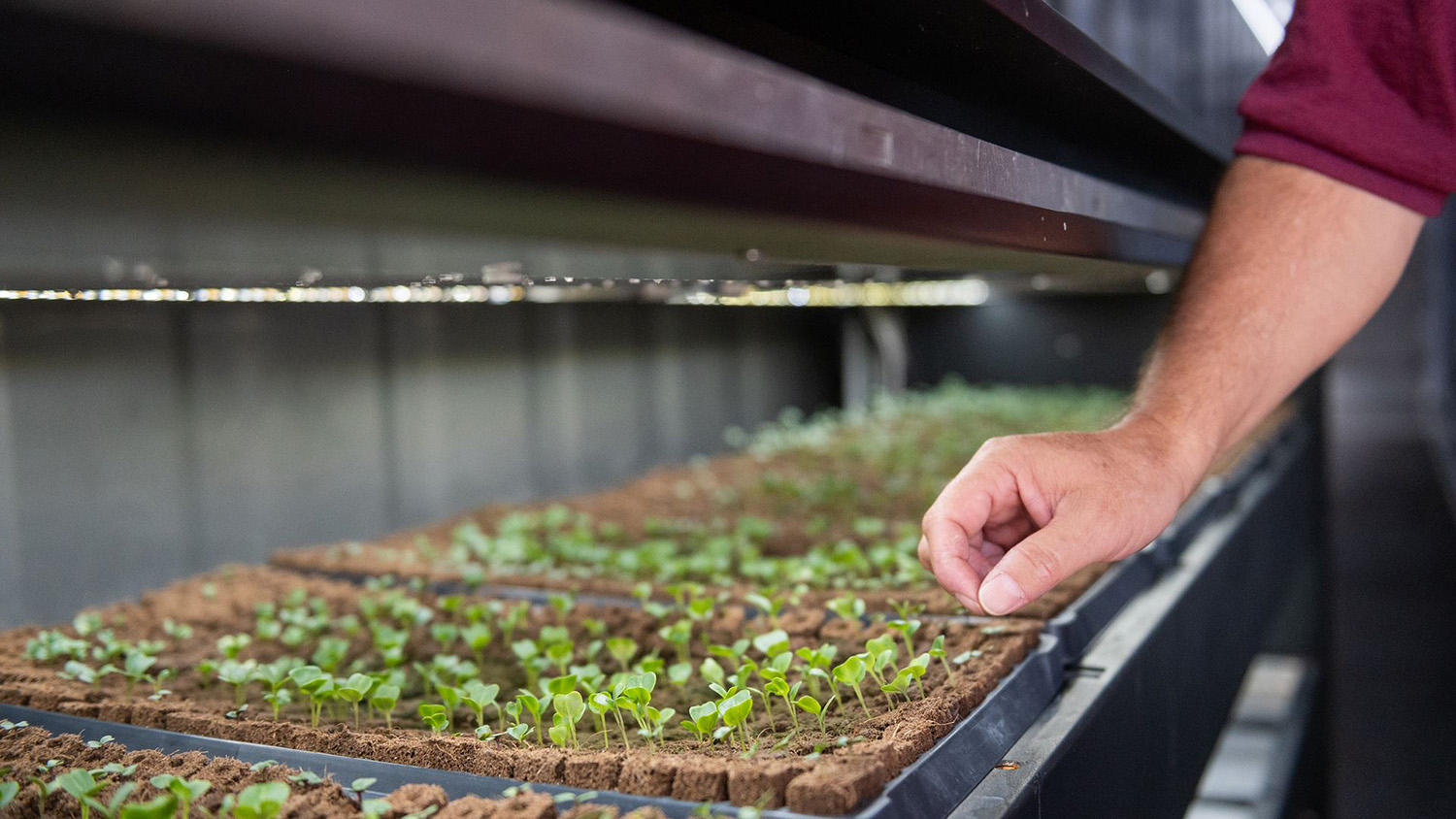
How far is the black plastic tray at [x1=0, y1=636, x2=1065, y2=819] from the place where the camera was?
85 cm

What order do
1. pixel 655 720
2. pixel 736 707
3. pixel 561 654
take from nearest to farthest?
pixel 736 707
pixel 655 720
pixel 561 654

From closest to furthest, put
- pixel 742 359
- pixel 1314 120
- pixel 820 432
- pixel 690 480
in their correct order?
pixel 1314 120 < pixel 690 480 < pixel 820 432 < pixel 742 359

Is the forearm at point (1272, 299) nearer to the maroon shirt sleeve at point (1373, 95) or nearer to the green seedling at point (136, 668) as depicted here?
the maroon shirt sleeve at point (1373, 95)

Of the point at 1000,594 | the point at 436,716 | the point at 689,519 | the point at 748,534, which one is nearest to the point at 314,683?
the point at 436,716

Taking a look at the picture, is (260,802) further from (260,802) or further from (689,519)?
(689,519)

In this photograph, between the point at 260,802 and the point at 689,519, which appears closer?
the point at 260,802

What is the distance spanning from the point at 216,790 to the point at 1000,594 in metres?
0.71

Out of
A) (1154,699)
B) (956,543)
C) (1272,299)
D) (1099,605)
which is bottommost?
(1154,699)

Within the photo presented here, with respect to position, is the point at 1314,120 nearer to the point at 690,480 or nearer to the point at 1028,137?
the point at 1028,137

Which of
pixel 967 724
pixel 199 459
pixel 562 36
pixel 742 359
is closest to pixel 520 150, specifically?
pixel 562 36

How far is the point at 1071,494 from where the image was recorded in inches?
38.4

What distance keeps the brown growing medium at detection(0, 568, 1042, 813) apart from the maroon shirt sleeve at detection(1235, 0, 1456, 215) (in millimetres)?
650

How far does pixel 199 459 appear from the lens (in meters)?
2.46

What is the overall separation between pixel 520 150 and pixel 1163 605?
4.77 ft
